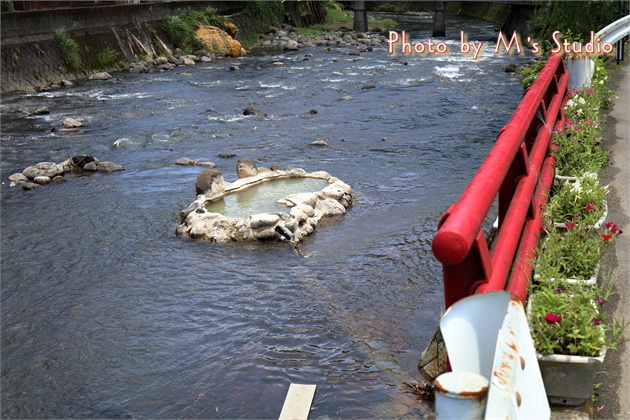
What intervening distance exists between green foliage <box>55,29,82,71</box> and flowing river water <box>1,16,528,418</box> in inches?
204

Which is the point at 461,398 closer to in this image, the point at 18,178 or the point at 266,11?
the point at 18,178

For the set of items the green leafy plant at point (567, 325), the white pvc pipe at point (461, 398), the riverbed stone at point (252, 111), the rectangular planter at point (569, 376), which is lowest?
the riverbed stone at point (252, 111)

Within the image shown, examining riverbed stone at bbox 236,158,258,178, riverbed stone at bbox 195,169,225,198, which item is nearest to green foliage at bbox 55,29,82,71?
riverbed stone at bbox 236,158,258,178

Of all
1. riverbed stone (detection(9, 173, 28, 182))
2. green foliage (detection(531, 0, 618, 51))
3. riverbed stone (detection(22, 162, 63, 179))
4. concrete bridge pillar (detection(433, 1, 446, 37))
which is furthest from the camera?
concrete bridge pillar (detection(433, 1, 446, 37))

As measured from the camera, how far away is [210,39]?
94.3ft

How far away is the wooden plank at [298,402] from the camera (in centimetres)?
520

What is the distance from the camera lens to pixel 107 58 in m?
23.7

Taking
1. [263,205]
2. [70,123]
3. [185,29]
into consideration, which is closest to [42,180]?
[263,205]

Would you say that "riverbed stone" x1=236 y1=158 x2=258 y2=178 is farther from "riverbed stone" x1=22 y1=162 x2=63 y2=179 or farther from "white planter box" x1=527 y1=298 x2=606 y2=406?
"white planter box" x1=527 y1=298 x2=606 y2=406

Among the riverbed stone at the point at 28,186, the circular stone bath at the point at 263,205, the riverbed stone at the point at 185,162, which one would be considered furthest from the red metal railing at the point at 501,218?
the riverbed stone at the point at 28,186

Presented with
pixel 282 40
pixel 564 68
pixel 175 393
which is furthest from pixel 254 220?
pixel 282 40

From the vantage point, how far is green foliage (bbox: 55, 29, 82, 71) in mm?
21922

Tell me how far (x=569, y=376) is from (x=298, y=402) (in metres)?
2.54

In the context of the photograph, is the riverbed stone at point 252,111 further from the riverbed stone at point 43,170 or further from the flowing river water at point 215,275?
the riverbed stone at point 43,170
